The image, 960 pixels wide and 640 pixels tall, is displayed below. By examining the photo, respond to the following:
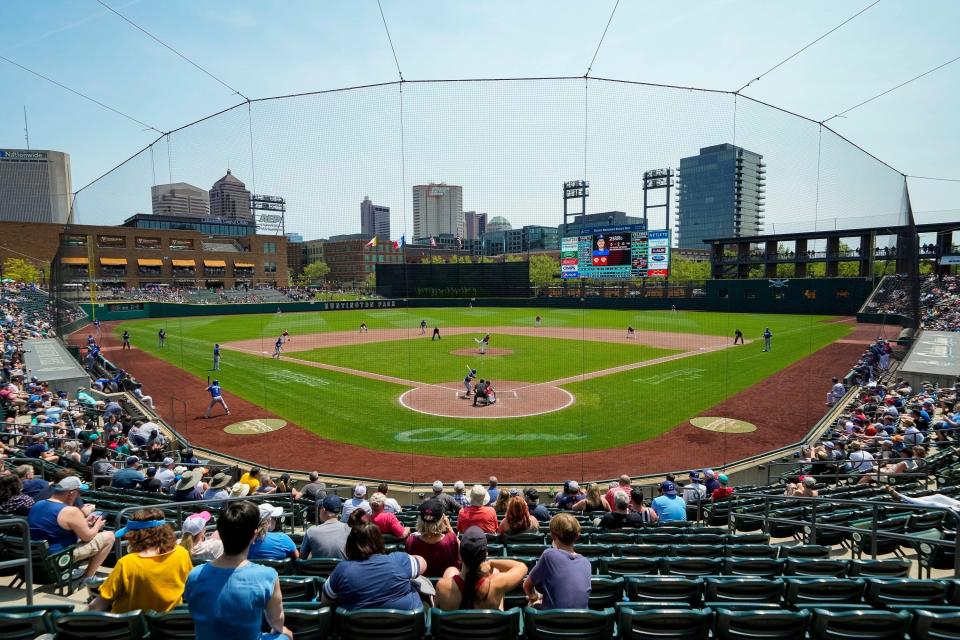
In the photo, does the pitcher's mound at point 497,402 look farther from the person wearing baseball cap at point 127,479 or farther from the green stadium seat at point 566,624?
the green stadium seat at point 566,624

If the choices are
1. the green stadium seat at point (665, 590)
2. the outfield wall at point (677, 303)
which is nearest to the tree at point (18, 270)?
the outfield wall at point (677, 303)

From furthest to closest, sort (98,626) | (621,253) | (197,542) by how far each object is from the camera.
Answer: (621,253), (197,542), (98,626)

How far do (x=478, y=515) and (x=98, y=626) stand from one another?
3.81 m

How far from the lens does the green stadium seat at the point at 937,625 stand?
337 centimetres

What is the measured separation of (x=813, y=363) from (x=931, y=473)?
71.5 feet

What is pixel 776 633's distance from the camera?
357cm

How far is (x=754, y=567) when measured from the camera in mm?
5129

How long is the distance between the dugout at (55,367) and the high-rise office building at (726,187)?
2168cm

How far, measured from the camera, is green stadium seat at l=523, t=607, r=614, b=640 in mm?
3492

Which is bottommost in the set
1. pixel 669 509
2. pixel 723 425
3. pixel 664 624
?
pixel 723 425

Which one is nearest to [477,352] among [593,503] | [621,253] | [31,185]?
[621,253]

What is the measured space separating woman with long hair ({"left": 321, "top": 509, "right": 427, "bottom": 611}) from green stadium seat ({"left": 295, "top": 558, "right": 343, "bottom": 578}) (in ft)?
4.41

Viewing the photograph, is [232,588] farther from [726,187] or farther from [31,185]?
[31,185]

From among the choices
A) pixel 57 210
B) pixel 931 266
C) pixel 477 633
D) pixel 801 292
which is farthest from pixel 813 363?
pixel 57 210
